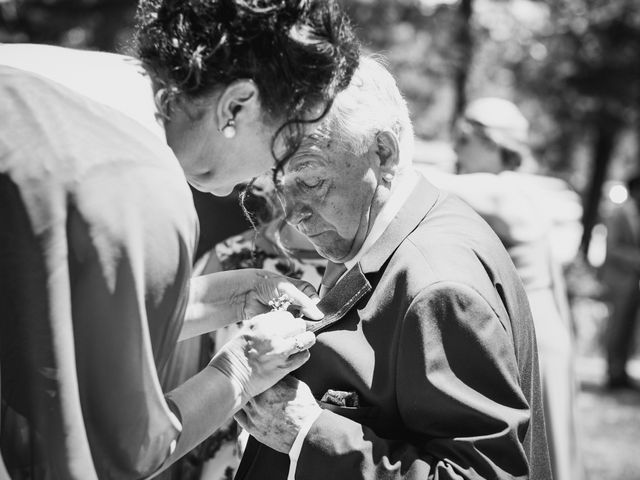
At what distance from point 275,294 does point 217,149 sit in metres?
0.51

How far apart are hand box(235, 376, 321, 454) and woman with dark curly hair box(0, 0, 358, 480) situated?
8.5 inches

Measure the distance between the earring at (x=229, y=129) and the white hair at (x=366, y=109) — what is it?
32cm

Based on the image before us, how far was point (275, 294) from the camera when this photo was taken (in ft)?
6.38

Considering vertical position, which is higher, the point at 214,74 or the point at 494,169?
the point at 214,74

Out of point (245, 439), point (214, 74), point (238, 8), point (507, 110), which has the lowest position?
point (245, 439)

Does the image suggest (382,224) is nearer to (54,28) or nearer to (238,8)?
(238,8)

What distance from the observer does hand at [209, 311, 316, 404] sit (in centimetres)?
154

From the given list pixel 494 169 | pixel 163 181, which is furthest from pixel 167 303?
pixel 494 169

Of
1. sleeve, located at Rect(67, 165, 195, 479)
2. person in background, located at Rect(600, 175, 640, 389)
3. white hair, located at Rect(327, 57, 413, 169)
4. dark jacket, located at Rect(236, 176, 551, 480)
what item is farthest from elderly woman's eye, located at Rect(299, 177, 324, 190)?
person in background, located at Rect(600, 175, 640, 389)

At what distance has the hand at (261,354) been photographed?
5.06 ft

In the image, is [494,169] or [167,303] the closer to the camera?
[167,303]

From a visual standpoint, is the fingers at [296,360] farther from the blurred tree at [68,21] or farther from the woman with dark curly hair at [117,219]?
the blurred tree at [68,21]

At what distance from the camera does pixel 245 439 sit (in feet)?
6.91

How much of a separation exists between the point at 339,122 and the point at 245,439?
36.0 inches
